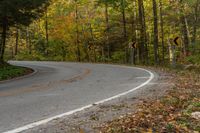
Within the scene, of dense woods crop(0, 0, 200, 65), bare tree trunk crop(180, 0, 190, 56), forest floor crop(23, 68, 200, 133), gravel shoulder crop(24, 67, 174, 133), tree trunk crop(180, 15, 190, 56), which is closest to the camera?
forest floor crop(23, 68, 200, 133)

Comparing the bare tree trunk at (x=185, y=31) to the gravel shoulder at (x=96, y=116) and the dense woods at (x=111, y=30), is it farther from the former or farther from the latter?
the gravel shoulder at (x=96, y=116)

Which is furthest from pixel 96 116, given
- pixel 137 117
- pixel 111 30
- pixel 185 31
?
pixel 111 30

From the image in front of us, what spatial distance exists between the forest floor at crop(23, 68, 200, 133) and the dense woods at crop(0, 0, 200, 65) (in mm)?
17265

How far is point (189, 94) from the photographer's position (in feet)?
37.1

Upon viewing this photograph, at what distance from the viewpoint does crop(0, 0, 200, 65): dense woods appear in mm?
33156

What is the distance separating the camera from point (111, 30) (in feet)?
146

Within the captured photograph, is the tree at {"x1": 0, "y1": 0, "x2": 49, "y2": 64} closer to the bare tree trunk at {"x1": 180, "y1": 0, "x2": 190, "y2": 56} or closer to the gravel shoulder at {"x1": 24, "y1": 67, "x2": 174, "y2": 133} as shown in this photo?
the gravel shoulder at {"x1": 24, "y1": 67, "x2": 174, "y2": 133}

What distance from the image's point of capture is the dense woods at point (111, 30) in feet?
109

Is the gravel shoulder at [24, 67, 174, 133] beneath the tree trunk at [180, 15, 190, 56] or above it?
beneath

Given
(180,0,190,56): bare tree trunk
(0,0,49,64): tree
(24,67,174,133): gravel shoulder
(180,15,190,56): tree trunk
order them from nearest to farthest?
1. (24,67,174,133): gravel shoulder
2. (0,0,49,64): tree
3. (180,0,190,56): bare tree trunk
4. (180,15,190,56): tree trunk

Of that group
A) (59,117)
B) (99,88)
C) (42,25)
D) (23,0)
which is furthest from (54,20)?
(59,117)

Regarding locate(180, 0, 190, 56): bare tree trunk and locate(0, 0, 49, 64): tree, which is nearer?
locate(0, 0, 49, 64): tree

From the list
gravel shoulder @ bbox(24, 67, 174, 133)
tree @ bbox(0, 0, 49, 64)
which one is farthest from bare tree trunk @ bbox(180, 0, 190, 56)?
gravel shoulder @ bbox(24, 67, 174, 133)

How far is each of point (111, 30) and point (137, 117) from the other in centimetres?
3710
